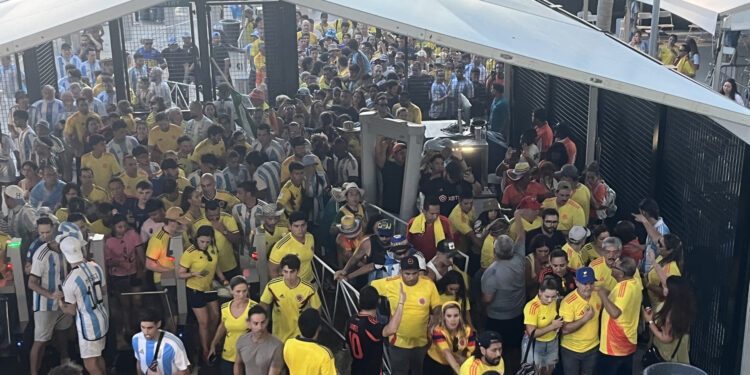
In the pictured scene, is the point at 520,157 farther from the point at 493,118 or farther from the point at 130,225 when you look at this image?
the point at 130,225

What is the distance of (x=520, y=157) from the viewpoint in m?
12.0

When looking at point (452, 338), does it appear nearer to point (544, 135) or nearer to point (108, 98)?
point (544, 135)

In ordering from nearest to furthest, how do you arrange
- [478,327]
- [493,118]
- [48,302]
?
[48,302], [478,327], [493,118]

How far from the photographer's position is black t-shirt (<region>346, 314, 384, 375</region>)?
718 centimetres

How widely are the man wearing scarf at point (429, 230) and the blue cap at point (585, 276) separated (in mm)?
2014

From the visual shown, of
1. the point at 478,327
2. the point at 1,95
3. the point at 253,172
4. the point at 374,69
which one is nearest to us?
the point at 478,327

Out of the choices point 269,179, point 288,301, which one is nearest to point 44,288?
point 288,301

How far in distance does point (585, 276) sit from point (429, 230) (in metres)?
2.19

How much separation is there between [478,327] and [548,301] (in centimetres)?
178

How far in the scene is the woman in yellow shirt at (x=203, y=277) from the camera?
8531 millimetres

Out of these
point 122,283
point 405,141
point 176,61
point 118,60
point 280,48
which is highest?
point 280,48

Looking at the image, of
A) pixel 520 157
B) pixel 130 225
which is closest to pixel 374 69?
pixel 520 157

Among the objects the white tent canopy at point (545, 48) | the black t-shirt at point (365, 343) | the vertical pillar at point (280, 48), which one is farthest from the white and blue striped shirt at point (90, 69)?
the black t-shirt at point (365, 343)

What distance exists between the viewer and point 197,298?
28.4 ft
